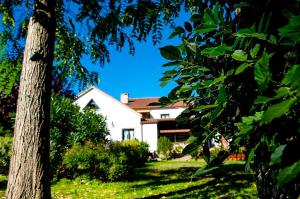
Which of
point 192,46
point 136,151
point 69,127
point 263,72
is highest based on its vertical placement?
point 69,127

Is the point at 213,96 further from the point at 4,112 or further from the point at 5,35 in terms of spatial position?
the point at 4,112

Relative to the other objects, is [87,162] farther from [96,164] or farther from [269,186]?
[269,186]

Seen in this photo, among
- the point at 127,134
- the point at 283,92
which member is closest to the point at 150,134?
the point at 127,134

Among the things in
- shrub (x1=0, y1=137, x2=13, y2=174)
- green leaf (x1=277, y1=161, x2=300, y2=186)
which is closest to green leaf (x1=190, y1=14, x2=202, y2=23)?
green leaf (x1=277, y1=161, x2=300, y2=186)

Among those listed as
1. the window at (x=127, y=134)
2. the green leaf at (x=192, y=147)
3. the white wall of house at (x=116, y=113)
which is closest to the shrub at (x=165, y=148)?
the white wall of house at (x=116, y=113)

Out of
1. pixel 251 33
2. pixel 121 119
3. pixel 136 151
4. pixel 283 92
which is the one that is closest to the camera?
pixel 283 92

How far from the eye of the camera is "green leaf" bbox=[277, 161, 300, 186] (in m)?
0.71

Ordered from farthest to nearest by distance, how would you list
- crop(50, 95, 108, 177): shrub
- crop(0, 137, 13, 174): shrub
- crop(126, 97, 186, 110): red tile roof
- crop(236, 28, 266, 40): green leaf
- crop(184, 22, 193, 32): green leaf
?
crop(126, 97, 186, 110): red tile roof → crop(0, 137, 13, 174): shrub → crop(50, 95, 108, 177): shrub → crop(184, 22, 193, 32): green leaf → crop(236, 28, 266, 40): green leaf

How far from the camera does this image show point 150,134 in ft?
121

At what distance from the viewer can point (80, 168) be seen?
15172mm

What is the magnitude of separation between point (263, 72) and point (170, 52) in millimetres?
468

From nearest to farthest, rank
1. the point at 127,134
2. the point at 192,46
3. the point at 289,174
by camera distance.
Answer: the point at 289,174
the point at 192,46
the point at 127,134

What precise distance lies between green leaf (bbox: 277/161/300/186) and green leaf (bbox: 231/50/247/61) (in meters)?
0.46

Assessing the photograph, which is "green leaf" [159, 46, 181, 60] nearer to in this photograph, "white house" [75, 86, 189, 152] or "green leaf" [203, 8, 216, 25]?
"green leaf" [203, 8, 216, 25]
